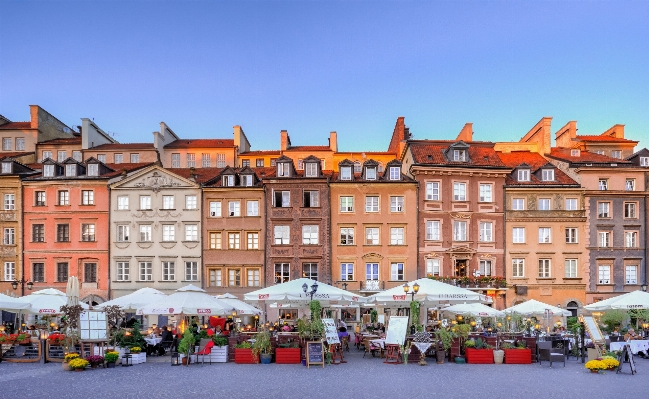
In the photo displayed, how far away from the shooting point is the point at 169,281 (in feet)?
153

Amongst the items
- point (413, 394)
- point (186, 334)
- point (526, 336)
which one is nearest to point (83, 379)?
point (186, 334)

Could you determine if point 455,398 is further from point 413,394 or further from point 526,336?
point 526,336

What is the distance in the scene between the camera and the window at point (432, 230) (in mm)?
46625

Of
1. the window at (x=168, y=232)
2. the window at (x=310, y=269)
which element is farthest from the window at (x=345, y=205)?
the window at (x=168, y=232)

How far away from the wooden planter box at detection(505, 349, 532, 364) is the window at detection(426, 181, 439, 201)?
2267 centimetres

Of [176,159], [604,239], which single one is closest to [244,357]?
[604,239]

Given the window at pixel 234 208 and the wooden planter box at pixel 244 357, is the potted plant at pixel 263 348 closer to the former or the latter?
the wooden planter box at pixel 244 357

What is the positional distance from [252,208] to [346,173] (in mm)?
6876

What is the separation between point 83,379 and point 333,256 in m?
27.7

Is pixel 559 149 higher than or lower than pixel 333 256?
higher

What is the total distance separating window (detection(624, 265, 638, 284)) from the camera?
155ft

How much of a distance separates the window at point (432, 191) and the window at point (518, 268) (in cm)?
695

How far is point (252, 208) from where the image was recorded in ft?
154

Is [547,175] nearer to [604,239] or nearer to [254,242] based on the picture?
[604,239]
